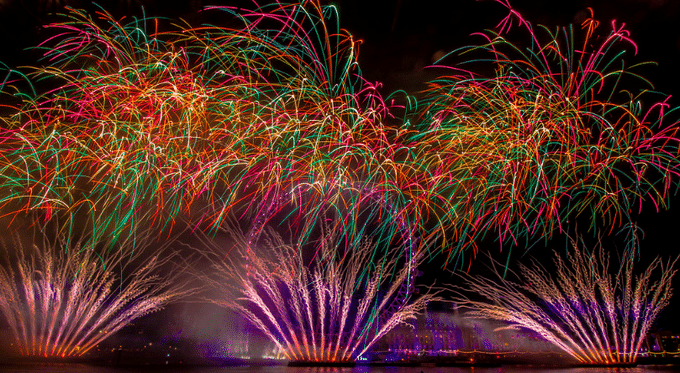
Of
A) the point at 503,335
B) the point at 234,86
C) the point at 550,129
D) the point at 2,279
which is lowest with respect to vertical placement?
the point at 503,335

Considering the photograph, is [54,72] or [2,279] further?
[2,279]

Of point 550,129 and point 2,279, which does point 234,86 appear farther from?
point 2,279

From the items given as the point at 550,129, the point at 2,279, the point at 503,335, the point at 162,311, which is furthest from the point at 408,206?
the point at 503,335

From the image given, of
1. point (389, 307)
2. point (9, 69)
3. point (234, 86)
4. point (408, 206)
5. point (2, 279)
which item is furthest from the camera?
point (389, 307)

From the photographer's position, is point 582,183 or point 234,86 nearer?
point 234,86

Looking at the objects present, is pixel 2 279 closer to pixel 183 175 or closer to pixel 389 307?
pixel 183 175

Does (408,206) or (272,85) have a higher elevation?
(272,85)

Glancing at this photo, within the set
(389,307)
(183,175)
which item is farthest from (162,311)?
(183,175)

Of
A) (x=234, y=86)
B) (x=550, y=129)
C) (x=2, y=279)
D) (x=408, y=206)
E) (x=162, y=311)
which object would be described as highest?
(x=234, y=86)

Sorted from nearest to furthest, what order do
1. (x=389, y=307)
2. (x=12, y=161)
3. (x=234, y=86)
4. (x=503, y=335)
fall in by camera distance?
(x=234, y=86)
(x=12, y=161)
(x=389, y=307)
(x=503, y=335)
